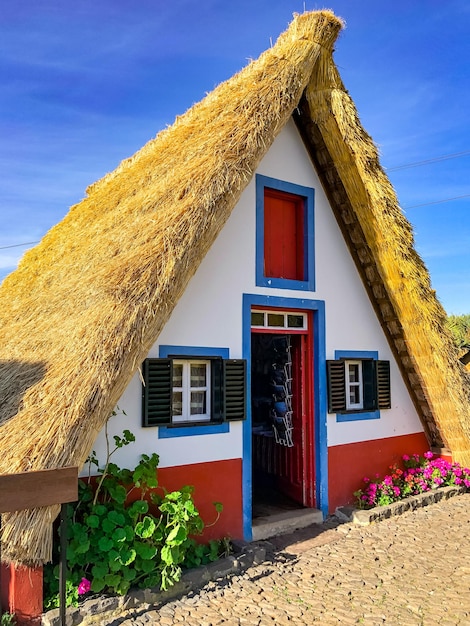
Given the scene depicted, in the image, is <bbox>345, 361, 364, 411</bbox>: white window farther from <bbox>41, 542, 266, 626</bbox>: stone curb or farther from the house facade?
<bbox>41, 542, 266, 626</bbox>: stone curb

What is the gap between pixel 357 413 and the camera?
738cm

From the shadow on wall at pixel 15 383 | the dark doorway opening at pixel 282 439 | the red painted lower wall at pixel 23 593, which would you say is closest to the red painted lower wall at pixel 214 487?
the dark doorway opening at pixel 282 439

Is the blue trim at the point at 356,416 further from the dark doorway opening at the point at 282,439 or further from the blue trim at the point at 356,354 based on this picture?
the blue trim at the point at 356,354

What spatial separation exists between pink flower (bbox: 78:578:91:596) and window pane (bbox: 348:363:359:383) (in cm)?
467

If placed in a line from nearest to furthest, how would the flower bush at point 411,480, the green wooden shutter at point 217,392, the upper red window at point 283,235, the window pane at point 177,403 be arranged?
the window pane at point 177,403, the green wooden shutter at point 217,392, the upper red window at point 283,235, the flower bush at point 411,480

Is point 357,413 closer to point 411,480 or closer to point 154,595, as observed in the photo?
point 411,480

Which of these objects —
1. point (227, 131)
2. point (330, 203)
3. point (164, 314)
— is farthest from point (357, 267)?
point (164, 314)

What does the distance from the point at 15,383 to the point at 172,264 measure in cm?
171

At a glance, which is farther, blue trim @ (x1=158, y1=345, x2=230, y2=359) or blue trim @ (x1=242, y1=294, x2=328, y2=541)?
blue trim @ (x1=242, y1=294, x2=328, y2=541)

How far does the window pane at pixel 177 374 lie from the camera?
5.71 meters

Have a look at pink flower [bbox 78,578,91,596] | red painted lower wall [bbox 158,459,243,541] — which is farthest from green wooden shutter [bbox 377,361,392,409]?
pink flower [bbox 78,578,91,596]

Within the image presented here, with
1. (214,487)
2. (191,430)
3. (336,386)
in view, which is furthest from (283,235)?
(214,487)

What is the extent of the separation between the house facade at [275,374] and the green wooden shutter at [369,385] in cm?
2

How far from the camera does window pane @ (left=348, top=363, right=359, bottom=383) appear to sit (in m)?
7.70
